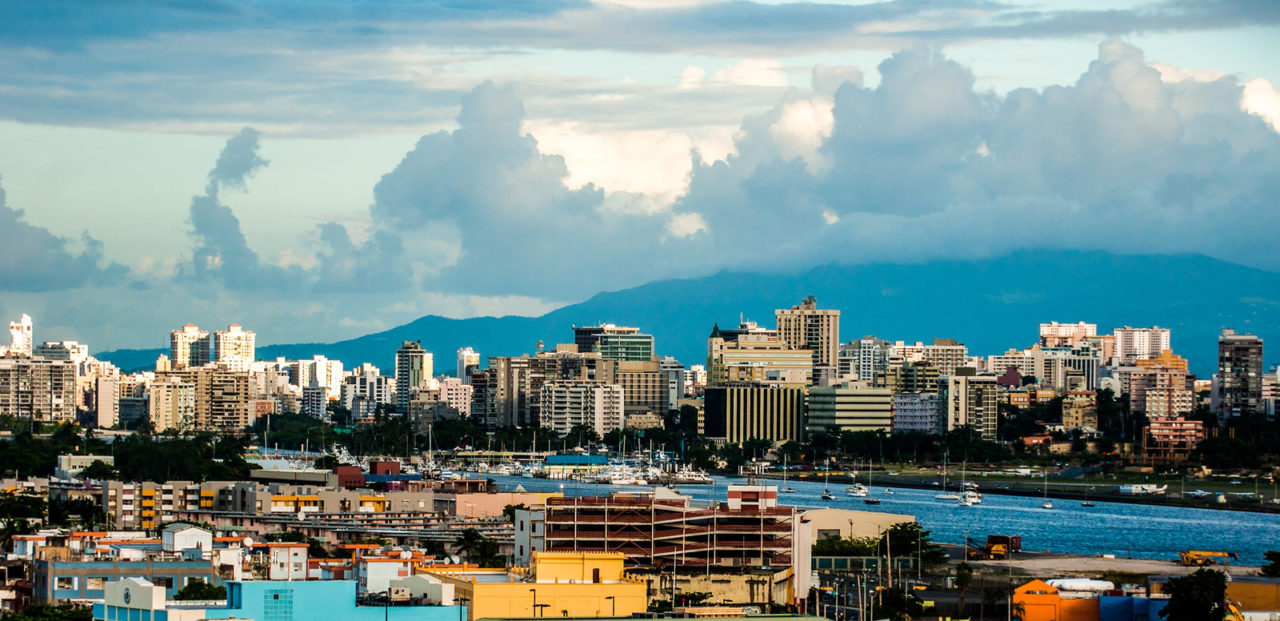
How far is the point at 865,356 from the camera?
13775cm

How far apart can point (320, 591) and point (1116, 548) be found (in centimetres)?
3132

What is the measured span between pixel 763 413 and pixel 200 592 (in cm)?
7836

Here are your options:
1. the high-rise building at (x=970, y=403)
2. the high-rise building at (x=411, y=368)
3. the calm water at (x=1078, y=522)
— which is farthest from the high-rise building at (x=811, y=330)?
the calm water at (x=1078, y=522)

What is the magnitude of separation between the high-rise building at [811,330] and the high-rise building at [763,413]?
1162 inches

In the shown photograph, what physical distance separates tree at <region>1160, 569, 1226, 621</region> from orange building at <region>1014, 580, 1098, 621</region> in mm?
802

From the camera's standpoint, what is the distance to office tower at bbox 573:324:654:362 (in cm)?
13725

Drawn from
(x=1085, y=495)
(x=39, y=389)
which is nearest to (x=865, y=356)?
(x=39, y=389)

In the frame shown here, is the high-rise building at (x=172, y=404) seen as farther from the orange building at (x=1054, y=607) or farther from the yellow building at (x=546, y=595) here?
the yellow building at (x=546, y=595)

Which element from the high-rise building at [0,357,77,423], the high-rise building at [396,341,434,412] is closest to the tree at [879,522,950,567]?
the high-rise building at [0,357,77,423]

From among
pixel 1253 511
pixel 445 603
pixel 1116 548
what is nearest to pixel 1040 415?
pixel 1253 511

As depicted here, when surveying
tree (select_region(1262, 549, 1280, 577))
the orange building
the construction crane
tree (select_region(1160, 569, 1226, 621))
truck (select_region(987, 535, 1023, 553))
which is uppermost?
tree (select_region(1160, 569, 1226, 621))

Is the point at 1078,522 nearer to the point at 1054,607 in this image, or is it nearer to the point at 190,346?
the point at 1054,607

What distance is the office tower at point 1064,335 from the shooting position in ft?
504

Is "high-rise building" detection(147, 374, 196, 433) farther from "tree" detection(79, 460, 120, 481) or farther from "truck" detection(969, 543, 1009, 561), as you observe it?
"truck" detection(969, 543, 1009, 561)
